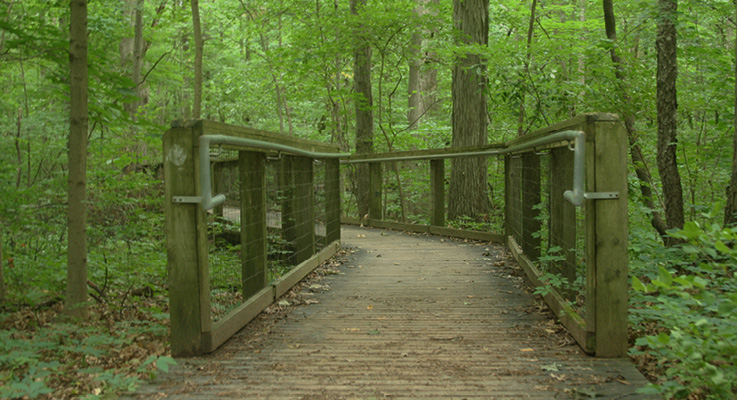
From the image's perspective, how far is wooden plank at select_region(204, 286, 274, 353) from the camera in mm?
3439

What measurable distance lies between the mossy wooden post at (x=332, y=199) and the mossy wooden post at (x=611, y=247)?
13.6 feet

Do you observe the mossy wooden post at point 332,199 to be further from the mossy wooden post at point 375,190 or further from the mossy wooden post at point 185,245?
the mossy wooden post at point 185,245

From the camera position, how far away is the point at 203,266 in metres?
3.34

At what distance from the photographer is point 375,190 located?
9.91 meters

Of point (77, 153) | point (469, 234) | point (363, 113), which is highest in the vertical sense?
point (363, 113)

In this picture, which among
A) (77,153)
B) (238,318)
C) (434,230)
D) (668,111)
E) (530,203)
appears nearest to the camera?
(238,318)

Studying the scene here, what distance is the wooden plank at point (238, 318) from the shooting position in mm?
3439

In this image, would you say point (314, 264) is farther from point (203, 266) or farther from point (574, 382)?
point (574, 382)

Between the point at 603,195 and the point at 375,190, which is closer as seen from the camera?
the point at 603,195

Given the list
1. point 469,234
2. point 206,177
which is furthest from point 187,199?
point 469,234

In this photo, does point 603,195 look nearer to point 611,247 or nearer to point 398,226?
point 611,247

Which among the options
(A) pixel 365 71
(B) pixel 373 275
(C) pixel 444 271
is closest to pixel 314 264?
(B) pixel 373 275

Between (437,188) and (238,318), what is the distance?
5359 mm

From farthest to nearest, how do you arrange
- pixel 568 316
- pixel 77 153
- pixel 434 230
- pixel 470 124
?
1. pixel 470 124
2. pixel 434 230
3. pixel 77 153
4. pixel 568 316
